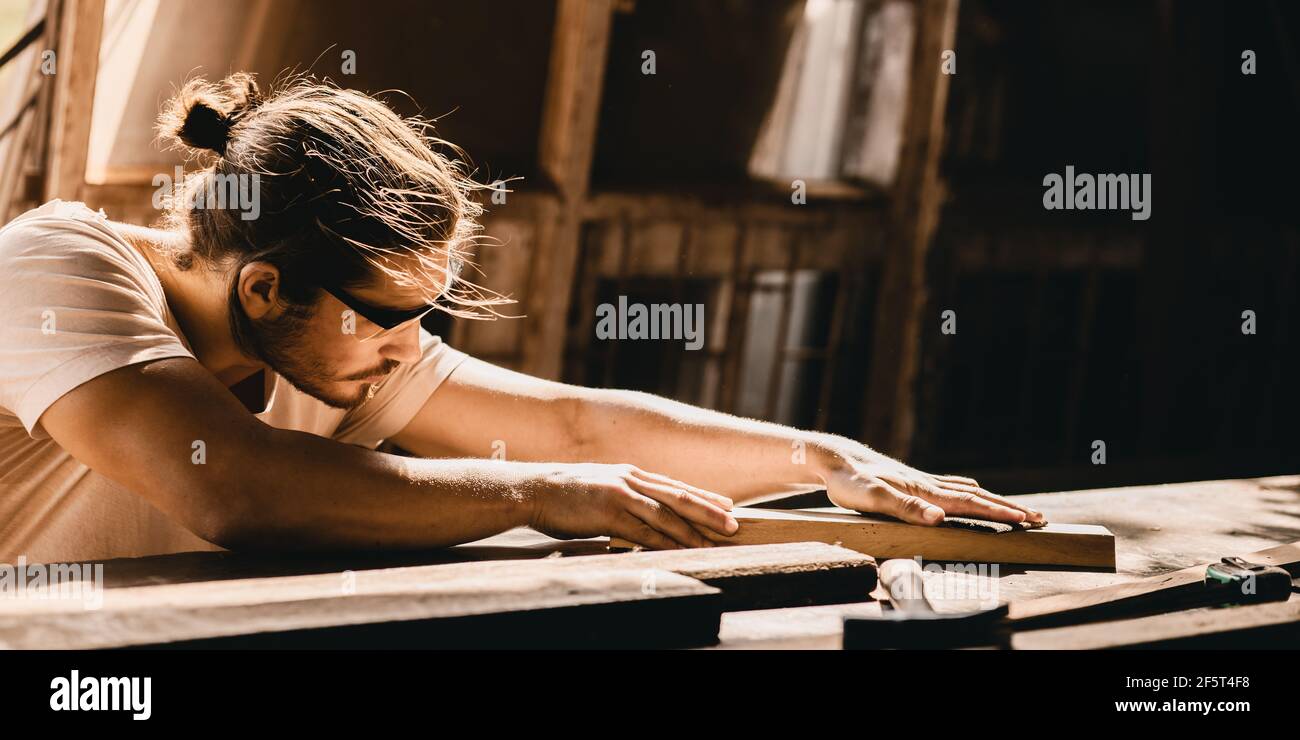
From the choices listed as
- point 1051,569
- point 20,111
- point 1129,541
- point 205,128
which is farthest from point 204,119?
point 20,111

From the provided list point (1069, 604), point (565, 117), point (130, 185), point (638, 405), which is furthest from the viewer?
point (565, 117)

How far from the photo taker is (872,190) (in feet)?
18.3

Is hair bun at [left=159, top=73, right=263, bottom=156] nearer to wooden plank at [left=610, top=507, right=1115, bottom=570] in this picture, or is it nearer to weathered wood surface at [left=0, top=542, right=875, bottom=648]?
weathered wood surface at [left=0, top=542, right=875, bottom=648]

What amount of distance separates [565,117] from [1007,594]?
3.23 metres

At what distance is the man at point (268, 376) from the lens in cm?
158

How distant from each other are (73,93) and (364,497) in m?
2.55

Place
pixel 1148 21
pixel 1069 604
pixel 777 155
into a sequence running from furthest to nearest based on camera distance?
pixel 1148 21
pixel 777 155
pixel 1069 604

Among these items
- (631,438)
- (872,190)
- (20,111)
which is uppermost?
(872,190)

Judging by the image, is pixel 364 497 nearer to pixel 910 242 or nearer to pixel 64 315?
pixel 64 315

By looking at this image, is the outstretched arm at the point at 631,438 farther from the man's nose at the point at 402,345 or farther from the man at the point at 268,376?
the man's nose at the point at 402,345

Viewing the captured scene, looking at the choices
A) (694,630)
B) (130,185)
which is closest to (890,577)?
(694,630)

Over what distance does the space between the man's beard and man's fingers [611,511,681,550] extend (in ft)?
1.59
